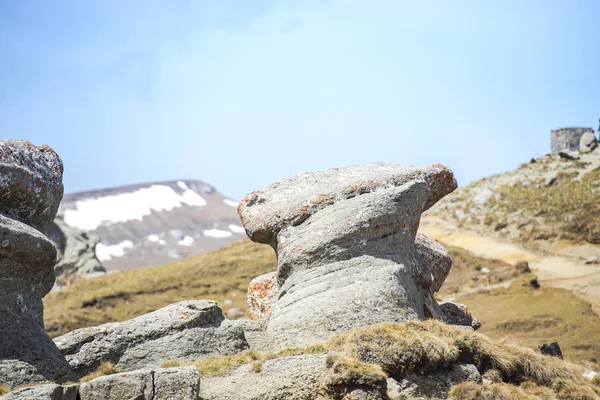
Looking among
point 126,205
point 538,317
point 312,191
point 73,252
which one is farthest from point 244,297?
point 126,205

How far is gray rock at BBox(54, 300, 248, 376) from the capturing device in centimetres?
1318

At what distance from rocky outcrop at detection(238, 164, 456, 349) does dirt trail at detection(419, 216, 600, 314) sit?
18.6m

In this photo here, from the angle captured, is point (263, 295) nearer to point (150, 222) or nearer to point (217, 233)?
point (150, 222)

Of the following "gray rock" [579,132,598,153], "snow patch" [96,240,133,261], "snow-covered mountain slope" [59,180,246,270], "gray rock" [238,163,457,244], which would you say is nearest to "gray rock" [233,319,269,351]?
"gray rock" [238,163,457,244]

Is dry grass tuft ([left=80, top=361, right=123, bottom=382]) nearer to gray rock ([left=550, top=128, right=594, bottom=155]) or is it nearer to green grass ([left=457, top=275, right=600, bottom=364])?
green grass ([left=457, top=275, right=600, bottom=364])

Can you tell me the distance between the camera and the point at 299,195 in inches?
580

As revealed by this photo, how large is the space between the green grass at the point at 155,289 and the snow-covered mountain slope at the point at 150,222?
18.3 metres

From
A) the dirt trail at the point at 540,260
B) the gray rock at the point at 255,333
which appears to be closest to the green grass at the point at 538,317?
the dirt trail at the point at 540,260

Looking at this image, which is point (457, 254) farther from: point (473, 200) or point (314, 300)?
point (314, 300)

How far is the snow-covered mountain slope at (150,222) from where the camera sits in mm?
70188

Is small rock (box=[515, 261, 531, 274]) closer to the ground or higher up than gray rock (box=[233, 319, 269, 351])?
closer to the ground

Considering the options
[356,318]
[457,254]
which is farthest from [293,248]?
[457,254]

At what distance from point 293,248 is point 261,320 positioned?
1.81 m

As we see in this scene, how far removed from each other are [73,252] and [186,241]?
19.1m
